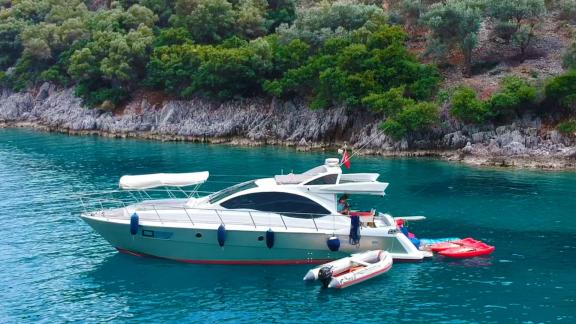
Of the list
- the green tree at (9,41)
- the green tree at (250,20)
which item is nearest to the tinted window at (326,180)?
the green tree at (250,20)

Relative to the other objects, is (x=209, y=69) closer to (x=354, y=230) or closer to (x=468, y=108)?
(x=468, y=108)

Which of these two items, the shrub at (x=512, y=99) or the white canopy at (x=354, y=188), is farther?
the shrub at (x=512, y=99)

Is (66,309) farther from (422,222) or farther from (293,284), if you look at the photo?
(422,222)

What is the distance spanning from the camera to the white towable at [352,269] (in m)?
25.0

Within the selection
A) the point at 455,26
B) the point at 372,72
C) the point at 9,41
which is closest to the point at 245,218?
the point at 372,72

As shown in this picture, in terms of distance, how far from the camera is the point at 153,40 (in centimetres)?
8038

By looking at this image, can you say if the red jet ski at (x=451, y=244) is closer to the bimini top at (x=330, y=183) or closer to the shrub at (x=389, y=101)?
the bimini top at (x=330, y=183)

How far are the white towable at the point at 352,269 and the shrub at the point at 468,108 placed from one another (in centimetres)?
3084

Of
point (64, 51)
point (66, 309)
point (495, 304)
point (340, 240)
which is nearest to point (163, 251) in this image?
point (66, 309)

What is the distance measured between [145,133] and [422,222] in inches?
1776

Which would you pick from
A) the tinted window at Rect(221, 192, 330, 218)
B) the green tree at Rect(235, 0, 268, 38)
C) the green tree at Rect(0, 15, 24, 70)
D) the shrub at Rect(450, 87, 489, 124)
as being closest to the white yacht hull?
the tinted window at Rect(221, 192, 330, 218)

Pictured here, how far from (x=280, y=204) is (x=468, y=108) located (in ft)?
103

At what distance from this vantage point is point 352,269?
2636 centimetres

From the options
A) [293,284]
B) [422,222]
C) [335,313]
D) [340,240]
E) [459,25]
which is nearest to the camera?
[335,313]
